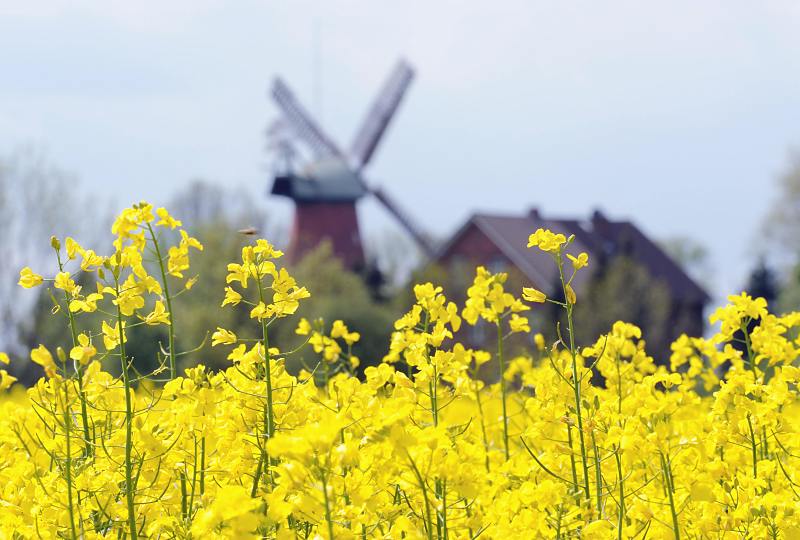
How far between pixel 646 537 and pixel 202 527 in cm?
167

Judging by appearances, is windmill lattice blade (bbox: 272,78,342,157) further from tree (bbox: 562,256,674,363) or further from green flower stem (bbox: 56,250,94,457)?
green flower stem (bbox: 56,250,94,457)

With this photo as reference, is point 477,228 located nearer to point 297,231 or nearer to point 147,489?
point 297,231

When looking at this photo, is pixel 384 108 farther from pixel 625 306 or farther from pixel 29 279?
pixel 29 279

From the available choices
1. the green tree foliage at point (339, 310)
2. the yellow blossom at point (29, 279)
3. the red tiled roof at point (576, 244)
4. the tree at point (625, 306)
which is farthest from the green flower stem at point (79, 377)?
the red tiled roof at point (576, 244)

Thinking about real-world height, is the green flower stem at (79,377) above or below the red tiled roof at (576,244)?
below

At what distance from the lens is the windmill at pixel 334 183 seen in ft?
121

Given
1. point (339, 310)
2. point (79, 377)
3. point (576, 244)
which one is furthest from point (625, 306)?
point (79, 377)

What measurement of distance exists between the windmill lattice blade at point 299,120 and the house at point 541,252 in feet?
25.8

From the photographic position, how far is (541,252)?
34125 millimetres

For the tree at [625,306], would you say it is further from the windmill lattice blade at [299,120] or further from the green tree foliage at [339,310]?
the windmill lattice blade at [299,120]

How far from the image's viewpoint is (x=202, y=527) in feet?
7.37

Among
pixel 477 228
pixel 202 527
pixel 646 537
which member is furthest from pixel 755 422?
pixel 477 228

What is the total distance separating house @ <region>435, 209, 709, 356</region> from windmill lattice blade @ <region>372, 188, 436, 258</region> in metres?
4.28

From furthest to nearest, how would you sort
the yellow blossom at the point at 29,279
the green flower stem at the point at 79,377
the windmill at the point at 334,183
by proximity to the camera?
the windmill at the point at 334,183 < the yellow blossom at the point at 29,279 < the green flower stem at the point at 79,377
